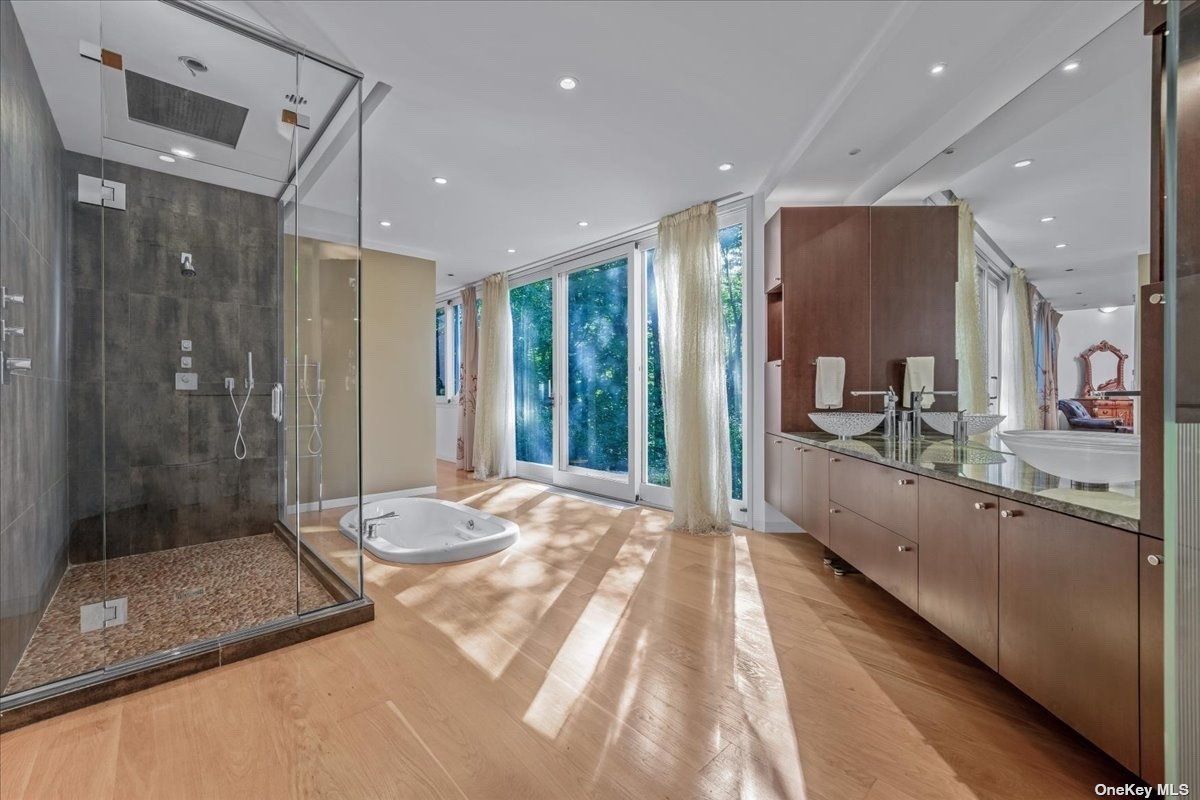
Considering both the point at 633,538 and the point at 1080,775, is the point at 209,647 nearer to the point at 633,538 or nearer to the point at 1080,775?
the point at 633,538

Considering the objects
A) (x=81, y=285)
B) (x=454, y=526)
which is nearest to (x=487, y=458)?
(x=454, y=526)

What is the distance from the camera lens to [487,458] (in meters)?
5.59

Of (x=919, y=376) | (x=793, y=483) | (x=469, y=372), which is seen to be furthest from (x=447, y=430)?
(x=919, y=376)

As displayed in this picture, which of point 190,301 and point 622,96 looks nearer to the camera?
point 622,96

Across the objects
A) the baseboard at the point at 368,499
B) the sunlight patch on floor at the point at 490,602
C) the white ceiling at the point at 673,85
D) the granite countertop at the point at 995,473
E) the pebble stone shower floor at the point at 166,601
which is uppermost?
the white ceiling at the point at 673,85

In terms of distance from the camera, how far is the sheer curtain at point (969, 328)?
226 centimetres

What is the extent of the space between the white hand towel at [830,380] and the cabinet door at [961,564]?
1302 millimetres

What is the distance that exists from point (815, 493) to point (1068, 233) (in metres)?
1.59

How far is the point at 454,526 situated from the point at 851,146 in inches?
145

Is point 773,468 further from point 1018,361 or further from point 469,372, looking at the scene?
point 469,372

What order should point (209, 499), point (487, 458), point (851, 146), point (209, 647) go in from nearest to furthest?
point (209, 647), point (851, 146), point (209, 499), point (487, 458)

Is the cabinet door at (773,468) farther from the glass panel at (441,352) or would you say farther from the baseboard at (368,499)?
Answer: the glass panel at (441,352)

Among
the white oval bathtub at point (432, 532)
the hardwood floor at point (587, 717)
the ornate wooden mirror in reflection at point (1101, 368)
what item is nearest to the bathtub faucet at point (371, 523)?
the white oval bathtub at point (432, 532)

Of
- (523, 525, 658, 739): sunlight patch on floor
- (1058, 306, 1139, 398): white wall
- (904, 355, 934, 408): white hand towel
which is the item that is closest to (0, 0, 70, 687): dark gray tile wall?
(523, 525, 658, 739): sunlight patch on floor
